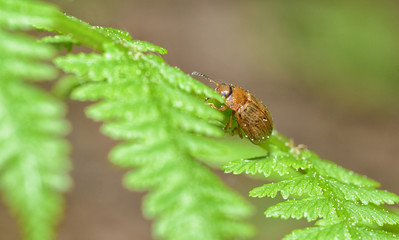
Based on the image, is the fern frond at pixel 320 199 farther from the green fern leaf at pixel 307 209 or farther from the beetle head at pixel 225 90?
the beetle head at pixel 225 90

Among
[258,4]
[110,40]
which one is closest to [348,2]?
[258,4]

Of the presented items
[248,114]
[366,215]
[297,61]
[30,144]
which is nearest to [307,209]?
[366,215]

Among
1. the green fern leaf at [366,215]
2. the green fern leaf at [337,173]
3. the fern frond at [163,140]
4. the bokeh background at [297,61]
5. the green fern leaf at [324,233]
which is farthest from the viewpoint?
the bokeh background at [297,61]

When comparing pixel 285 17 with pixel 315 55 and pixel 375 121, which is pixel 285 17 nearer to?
pixel 315 55

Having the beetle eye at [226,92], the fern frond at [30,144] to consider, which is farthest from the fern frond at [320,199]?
the fern frond at [30,144]

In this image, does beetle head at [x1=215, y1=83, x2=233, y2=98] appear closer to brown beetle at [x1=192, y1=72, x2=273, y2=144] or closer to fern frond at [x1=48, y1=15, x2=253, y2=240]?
brown beetle at [x1=192, y1=72, x2=273, y2=144]

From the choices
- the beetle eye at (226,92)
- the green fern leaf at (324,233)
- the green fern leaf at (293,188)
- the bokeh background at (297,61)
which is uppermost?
the bokeh background at (297,61)

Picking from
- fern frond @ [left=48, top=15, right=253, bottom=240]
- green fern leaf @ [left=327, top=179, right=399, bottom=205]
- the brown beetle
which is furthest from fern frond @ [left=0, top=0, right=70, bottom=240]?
green fern leaf @ [left=327, top=179, right=399, bottom=205]
